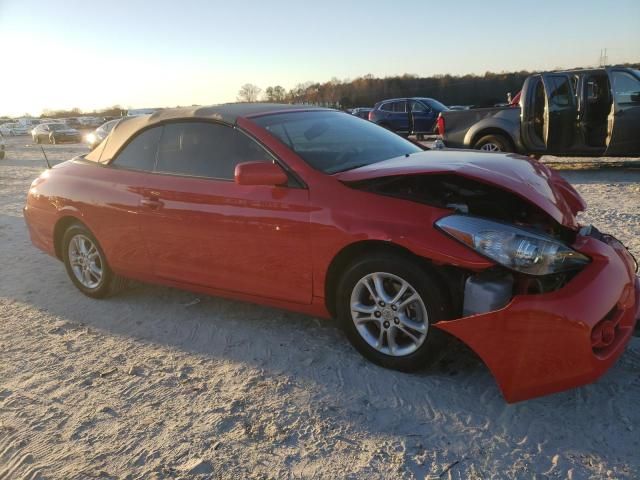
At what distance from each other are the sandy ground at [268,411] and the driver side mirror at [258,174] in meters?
1.13

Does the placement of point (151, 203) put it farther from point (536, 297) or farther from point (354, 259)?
point (536, 297)

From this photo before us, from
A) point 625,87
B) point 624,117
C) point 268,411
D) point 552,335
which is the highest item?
point 625,87

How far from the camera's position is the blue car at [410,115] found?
18766mm

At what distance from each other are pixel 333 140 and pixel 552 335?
80.4 inches

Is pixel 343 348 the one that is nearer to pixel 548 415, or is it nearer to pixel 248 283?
pixel 248 283

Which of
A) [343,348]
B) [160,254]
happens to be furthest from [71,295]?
[343,348]

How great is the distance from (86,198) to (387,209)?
279cm

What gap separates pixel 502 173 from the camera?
10.2 ft

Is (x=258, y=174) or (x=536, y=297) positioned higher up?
(x=258, y=174)

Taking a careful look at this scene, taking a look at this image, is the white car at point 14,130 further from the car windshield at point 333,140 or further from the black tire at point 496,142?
the car windshield at point 333,140

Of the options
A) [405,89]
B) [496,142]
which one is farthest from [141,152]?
[405,89]

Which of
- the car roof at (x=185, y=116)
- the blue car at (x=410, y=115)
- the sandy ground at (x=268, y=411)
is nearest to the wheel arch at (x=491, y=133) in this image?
the car roof at (x=185, y=116)

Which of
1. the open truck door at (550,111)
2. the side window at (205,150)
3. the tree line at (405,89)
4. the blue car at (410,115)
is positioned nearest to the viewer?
the side window at (205,150)

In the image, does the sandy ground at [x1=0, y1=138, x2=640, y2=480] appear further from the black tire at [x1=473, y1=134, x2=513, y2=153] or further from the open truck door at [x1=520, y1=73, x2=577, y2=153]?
the black tire at [x1=473, y1=134, x2=513, y2=153]
